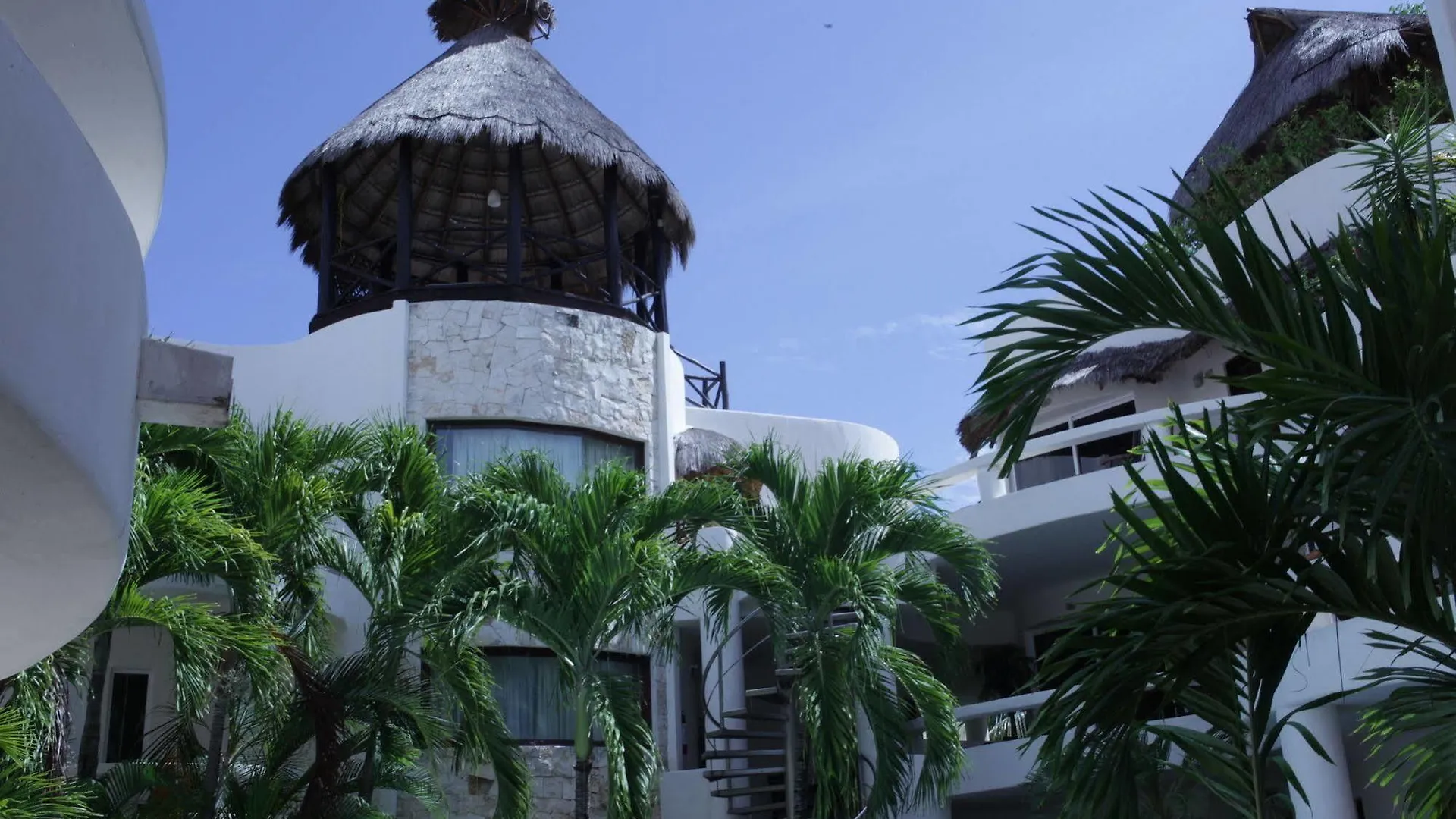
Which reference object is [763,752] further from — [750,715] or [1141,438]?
[1141,438]

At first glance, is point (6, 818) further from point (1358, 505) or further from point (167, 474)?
point (1358, 505)

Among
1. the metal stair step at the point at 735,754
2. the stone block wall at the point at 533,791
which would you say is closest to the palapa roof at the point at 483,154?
the stone block wall at the point at 533,791

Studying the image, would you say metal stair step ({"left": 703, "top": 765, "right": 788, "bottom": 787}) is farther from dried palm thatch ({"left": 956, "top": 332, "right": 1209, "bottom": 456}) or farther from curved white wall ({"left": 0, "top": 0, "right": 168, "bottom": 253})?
curved white wall ({"left": 0, "top": 0, "right": 168, "bottom": 253})

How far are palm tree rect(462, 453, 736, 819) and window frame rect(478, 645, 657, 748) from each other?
9.10 ft

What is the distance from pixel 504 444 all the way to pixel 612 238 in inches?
120

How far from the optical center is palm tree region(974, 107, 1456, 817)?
4371 mm

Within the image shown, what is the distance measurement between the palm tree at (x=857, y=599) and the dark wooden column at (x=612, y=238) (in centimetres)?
524

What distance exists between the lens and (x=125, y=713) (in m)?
14.3

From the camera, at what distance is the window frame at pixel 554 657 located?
1421 cm

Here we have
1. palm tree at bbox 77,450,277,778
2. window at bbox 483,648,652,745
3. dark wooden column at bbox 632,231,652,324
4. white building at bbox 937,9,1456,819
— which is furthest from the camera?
dark wooden column at bbox 632,231,652,324

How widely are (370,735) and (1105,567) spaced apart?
9.08 m

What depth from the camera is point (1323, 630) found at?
Answer: 10.7 meters

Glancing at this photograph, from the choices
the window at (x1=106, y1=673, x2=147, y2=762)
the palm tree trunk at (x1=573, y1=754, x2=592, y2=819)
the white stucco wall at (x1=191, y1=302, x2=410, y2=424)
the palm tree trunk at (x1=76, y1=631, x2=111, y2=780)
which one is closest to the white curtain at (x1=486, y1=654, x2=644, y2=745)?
the white stucco wall at (x1=191, y1=302, x2=410, y2=424)

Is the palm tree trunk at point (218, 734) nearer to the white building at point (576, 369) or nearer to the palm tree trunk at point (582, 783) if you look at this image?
the palm tree trunk at point (582, 783)
